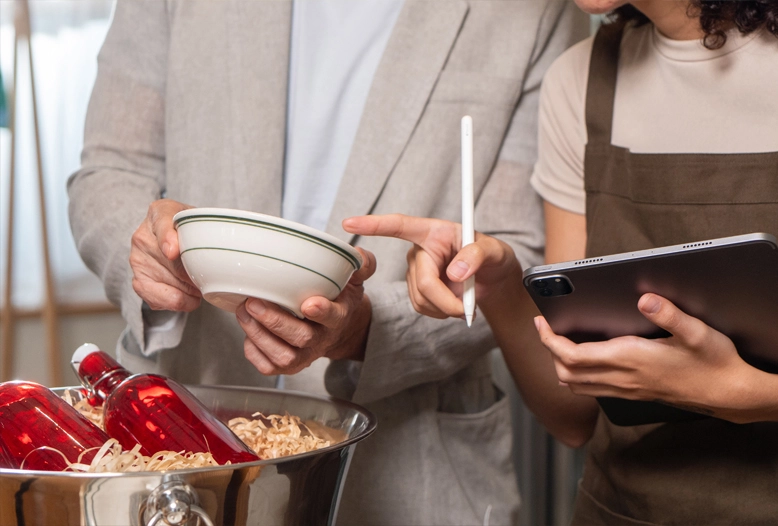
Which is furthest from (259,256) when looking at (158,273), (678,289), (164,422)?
(678,289)

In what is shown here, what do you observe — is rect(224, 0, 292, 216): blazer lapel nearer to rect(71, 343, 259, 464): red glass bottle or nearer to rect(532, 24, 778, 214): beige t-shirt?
rect(532, 24, 778, 214): beige t-shirt

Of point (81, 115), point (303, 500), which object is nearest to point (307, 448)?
point (303, 500)

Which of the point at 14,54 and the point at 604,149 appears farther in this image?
the point at 14,54

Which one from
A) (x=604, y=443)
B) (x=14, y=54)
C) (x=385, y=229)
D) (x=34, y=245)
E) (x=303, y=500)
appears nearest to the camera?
(x=303, y=500)

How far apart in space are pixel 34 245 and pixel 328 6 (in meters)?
1.82

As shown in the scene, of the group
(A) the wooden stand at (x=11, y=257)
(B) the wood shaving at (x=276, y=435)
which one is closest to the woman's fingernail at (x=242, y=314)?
(B) the wood shaving at (x=276, y=435)

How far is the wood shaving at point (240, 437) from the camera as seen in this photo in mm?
542

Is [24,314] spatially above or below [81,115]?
below

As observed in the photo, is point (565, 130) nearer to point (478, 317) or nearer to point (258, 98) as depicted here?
point (478, 317)

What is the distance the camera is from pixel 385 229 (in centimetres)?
80

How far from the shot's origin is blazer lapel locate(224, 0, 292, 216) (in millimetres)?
1091

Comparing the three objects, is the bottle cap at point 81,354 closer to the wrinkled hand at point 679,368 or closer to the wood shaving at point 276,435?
the wood shaving at point 276,435

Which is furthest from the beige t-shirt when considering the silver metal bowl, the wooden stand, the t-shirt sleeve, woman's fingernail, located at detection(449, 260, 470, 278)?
the wooden stand

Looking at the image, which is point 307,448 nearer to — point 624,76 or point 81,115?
point 624,76
